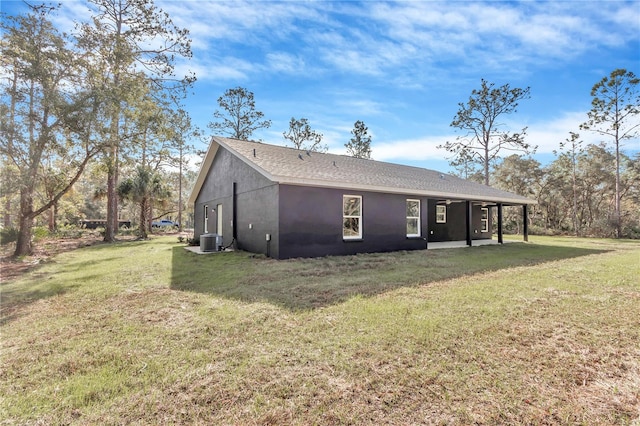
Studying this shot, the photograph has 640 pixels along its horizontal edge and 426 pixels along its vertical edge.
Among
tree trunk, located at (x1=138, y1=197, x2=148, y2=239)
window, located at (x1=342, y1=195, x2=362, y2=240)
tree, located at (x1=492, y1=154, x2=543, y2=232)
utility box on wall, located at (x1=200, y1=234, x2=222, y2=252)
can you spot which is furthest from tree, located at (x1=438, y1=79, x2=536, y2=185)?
tree trunk, located at (x1=138, y1=197, x2=148, y2=239)

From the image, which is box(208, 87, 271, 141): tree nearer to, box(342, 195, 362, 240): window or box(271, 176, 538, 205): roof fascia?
box(342, 195, 362, 240): window

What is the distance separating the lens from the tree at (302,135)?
29328 mm

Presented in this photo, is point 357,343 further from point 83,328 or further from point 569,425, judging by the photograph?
point 83,328

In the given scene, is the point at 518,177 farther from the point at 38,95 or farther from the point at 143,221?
the point at 38,95

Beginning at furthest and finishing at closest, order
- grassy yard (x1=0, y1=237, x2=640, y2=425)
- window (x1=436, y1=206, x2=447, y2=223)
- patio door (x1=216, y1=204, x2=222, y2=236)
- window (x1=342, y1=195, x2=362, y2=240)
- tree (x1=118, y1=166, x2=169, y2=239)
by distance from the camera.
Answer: tree (x1=118, y1=166, x2=169, y2=239) < window (x1=436, y1=206, x2=447, y2=223) < patio door (x1=216, y1=204, x2=222, y2=236) < window (x1=342, y1=195, x2=362, y2=240) < grassy yard (x1=0, y1=237, x2=640, y2=425)

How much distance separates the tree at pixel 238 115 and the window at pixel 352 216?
61.5 feet

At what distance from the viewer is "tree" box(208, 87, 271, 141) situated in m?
25.5

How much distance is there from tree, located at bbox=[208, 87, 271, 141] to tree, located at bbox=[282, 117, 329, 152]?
349 cm

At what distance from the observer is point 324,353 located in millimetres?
2896

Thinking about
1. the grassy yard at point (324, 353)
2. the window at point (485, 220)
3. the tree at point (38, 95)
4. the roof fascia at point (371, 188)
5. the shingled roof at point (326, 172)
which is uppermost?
the tree at point (38, 95)

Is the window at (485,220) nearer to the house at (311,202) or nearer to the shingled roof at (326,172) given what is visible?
the shingled roof at (326,172)

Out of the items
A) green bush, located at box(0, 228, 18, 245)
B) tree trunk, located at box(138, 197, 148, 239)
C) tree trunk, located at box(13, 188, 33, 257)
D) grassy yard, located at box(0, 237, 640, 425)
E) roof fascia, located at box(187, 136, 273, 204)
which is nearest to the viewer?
grassy yard, located at box(0, 237, 640, 425)

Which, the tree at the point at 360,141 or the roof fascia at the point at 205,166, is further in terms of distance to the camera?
the tree at the point at 360,141

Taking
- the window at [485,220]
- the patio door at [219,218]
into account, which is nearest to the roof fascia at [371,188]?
the window at [485,220]
